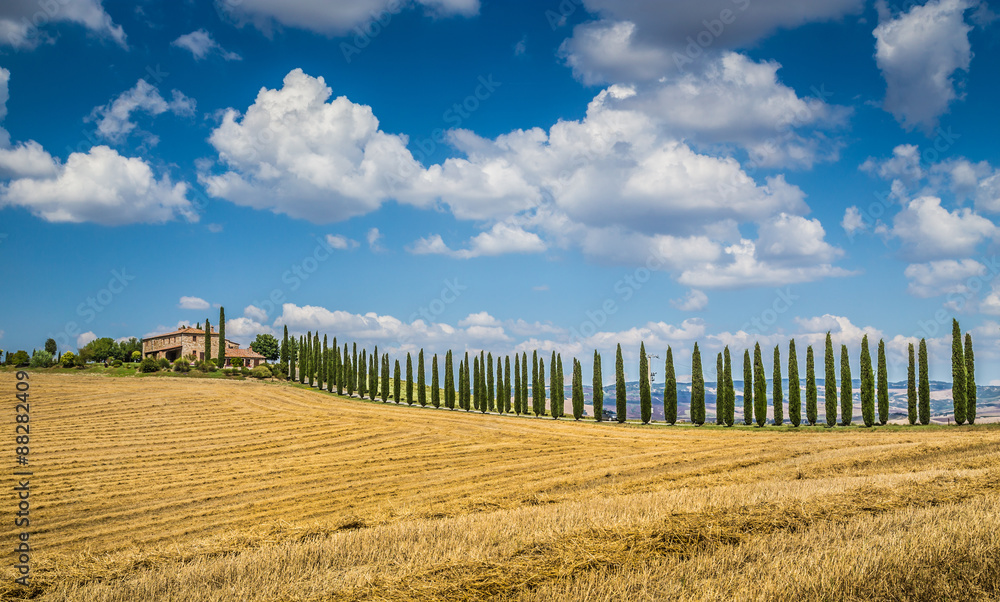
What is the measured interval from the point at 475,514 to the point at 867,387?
58430 millimetres

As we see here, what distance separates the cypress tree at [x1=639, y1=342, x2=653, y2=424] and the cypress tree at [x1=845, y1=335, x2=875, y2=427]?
20.6m

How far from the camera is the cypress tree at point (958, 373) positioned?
54.0 m

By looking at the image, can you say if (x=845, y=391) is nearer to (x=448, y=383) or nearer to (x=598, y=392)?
(x=598, y=392)

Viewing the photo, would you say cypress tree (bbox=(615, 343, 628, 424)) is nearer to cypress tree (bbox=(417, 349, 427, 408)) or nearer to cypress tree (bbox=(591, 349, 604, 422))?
cypress tree (bbox=(591, 349, 604, 422))

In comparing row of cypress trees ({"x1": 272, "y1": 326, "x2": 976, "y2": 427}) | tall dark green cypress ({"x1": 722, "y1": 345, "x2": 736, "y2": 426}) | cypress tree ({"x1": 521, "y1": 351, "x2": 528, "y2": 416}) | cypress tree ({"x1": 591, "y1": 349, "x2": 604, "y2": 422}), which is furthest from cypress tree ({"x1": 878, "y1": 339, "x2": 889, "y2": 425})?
A: cypress tree ({"x1": 521, "y1": 351, "x2": 528, "y2": 416})

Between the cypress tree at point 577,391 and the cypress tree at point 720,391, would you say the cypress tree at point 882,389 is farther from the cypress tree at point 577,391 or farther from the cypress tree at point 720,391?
the cypress tree at point 577,391

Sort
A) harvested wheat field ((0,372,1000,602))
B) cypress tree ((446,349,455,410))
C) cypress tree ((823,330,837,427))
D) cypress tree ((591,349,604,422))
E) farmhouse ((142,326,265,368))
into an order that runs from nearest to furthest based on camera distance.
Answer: harvested wheat field ((0,372,1000,602)) → cypress tree ((823,330,837,427)) → cypress tree ((591,349,604,422)) → cypress tree ((446,349,455,410)) → farmhouse ((142,326,265,368))

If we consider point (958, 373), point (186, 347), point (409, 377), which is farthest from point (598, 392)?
point (186, 347)

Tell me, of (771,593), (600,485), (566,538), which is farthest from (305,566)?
(600,485)

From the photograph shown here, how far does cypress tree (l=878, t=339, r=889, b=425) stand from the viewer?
5531 cm

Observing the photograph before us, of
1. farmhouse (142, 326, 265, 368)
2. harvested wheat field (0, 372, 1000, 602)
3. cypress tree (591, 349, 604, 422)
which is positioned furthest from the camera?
farmhouse (142, 326, 265, 368)

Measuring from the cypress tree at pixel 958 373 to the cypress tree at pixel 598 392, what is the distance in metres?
33.7

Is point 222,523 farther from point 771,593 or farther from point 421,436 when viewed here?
point 421,436

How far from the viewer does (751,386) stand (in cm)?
6128
